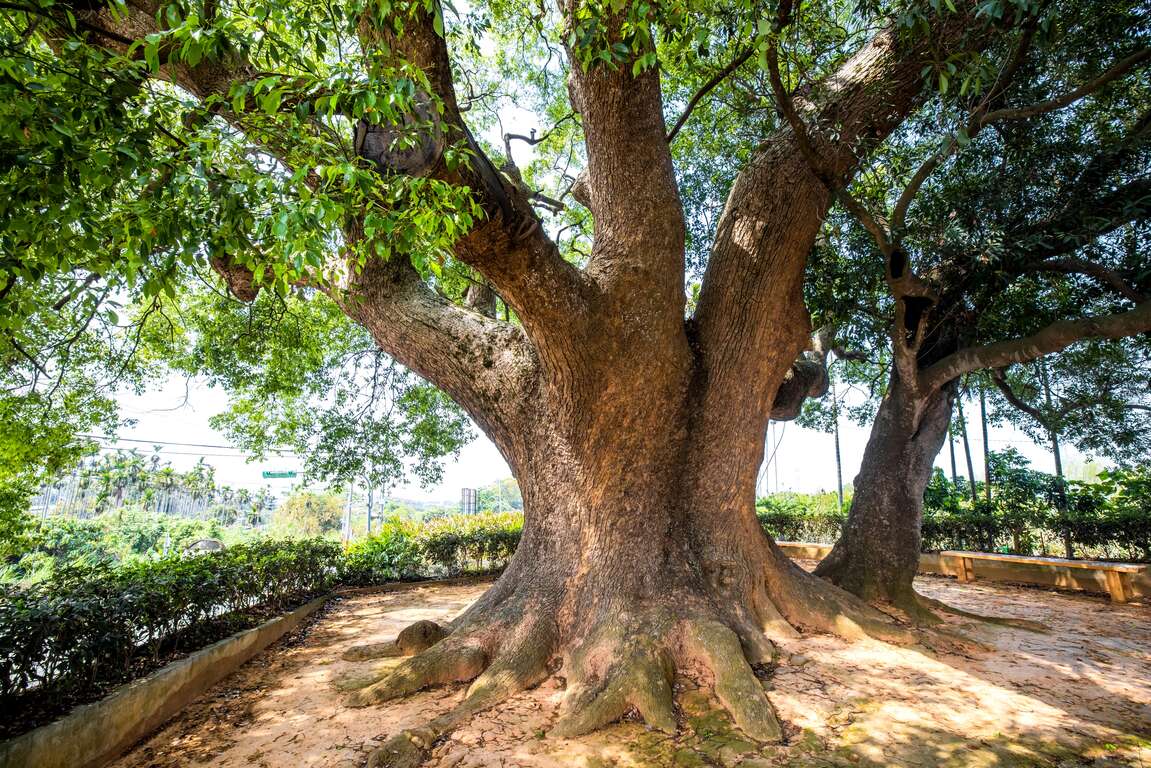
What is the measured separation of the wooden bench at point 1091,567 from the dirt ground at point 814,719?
279cm

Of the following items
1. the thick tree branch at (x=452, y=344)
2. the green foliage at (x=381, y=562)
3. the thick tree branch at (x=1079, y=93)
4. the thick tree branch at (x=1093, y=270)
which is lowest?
the green foliage at (x=381, y=562)

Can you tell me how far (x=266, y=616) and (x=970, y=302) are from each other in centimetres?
839

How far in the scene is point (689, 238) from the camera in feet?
24.9

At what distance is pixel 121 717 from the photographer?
3.15 meters

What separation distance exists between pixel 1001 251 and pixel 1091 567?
5.28m

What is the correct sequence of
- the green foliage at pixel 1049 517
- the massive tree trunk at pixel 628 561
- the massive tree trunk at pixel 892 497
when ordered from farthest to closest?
1. the green foliage at pixel 1049 517
2. the massive tree trunk at pixel 892 497
3. the massive tree trunk at pixel 628 561

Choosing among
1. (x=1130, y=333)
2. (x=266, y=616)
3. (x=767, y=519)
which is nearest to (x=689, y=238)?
(x=1130, y=333)

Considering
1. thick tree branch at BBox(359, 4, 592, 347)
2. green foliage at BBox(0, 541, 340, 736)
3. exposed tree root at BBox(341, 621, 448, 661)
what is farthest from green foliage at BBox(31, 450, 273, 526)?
thick tree branch at BBox(359, 4, 592, 347)

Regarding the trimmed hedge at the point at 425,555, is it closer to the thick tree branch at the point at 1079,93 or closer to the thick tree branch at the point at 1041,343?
the thick tree branch at the point at 1041,343

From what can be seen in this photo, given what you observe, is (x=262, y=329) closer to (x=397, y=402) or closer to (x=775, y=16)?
(x=397, y=402)

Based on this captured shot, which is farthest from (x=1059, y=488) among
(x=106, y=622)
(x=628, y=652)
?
(x=106, y=622)

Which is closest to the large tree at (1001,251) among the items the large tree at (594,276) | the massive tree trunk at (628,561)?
the large tree at (594,276)

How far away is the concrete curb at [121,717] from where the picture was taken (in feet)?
8.51

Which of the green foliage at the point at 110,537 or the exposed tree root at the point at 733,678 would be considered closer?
the exposed tree root at the point at 733,678
